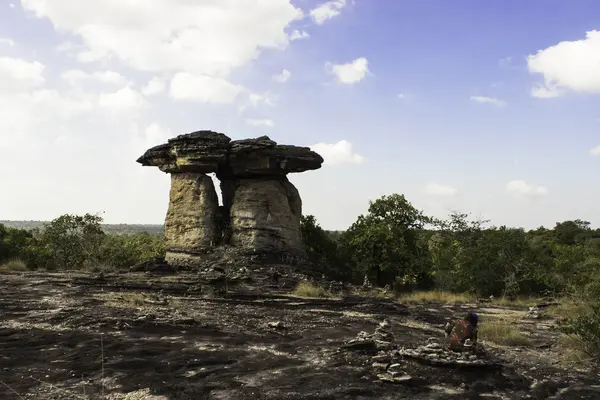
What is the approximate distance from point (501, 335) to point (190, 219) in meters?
24.0

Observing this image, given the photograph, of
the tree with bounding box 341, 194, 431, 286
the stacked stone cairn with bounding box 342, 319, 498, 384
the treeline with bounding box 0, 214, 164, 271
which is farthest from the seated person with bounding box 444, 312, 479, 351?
the treeline with bounding box 0, 214, 164, 271

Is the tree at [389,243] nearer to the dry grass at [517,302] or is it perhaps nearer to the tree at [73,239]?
the dry grass at [517,302]

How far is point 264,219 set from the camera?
34906 mm

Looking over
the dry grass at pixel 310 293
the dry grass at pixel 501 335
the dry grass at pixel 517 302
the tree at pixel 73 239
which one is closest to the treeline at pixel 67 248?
the tree at pixel 73 239

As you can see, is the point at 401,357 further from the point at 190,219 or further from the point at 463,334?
the point at 190,219

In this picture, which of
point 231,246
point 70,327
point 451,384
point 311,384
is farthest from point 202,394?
point 231,246

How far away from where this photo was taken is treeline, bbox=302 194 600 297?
31.6 meters

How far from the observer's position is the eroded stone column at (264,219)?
34438 mm

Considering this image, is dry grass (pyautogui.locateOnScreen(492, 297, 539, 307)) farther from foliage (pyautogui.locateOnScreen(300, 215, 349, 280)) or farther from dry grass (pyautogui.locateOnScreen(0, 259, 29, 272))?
dry grass (pyautogui.locateOnScreen(0, 259, 29, 272))

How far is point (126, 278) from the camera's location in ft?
91.7

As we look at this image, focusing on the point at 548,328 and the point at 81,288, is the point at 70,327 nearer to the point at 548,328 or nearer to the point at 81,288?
the point at 81,288

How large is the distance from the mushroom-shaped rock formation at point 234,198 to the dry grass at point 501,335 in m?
18.8

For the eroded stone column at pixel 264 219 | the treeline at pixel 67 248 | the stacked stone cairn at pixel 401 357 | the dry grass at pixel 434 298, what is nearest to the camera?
the stacked stone cairn at pixel 401 357

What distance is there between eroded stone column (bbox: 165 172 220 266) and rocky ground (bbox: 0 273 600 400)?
43.0 feet
